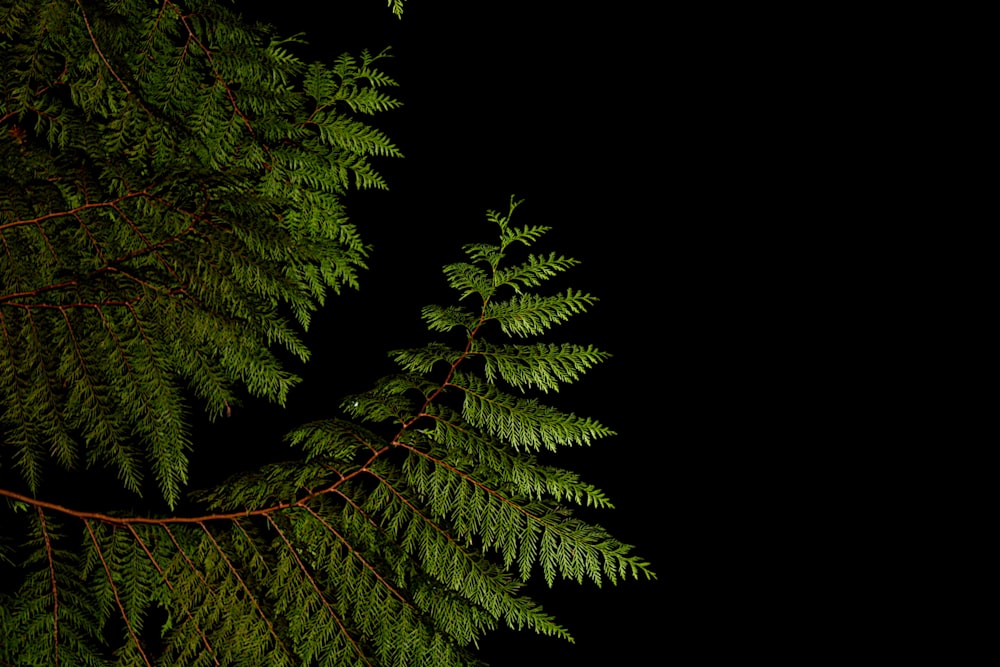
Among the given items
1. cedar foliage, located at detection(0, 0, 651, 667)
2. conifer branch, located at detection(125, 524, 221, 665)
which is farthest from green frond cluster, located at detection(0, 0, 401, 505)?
conifer branch, located at detection(125, 524, 221, 665)

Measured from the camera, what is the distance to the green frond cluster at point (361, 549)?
1.22 meters

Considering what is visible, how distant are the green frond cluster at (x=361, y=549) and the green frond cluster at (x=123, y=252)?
17 centimetres

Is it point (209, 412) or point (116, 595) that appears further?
point (209, 412)

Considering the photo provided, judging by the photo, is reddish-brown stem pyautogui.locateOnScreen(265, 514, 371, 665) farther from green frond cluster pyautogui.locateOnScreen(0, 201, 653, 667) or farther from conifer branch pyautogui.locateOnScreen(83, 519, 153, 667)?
conifer branch pyautogui.locateOnScreen(83, 519, 153, 667)

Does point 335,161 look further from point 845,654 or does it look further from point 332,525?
point 845,654

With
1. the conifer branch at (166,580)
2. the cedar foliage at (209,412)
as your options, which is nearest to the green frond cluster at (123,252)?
the cedar foliage at (209,412)

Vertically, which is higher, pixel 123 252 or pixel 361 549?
pixel 123 252

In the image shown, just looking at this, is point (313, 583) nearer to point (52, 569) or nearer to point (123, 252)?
point (52, 569)

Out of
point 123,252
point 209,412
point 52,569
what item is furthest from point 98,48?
point 52,569

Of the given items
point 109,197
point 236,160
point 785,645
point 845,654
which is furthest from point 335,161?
point 845,654

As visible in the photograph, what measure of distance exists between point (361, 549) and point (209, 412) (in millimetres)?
424

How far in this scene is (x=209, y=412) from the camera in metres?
1.38

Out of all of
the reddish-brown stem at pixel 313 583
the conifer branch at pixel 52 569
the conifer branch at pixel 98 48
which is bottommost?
the conifer branch at pixel 52 569

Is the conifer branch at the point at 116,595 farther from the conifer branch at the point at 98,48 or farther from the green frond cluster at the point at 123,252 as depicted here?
the conifer branch at the point at 98,48
